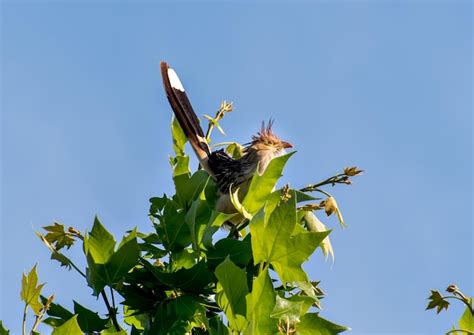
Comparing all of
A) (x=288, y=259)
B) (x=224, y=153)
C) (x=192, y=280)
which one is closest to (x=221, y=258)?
(x=192, y=280)

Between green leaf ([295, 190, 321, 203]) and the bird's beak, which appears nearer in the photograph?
green leaf ([295, 190, 321, 203])

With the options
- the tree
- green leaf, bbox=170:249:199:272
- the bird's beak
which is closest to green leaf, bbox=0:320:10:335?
the tree

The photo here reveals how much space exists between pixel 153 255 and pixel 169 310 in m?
0.34

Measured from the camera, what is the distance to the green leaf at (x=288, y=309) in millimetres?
2426

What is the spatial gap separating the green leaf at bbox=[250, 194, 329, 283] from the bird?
1082 mm

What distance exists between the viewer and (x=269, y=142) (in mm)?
4676

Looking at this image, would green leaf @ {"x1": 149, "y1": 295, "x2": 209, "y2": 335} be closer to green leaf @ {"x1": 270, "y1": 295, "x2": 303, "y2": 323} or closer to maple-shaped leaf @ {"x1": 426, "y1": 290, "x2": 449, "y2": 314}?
green leaf @ {"x1": 270, "y1": 295, "x2": 303, "y2": 323}

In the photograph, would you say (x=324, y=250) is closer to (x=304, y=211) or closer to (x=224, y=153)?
(x=304, y=211)

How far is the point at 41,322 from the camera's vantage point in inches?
106

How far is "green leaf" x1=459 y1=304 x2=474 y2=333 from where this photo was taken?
276cm

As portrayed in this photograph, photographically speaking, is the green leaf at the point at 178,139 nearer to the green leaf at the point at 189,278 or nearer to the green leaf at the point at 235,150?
the green leaf at the point at 235,150

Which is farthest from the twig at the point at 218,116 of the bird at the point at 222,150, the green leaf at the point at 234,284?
the green leaf at the point at 234,284

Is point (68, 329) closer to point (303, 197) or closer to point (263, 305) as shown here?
point (263, 305)

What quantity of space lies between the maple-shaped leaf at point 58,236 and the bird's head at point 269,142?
72.7 inches
